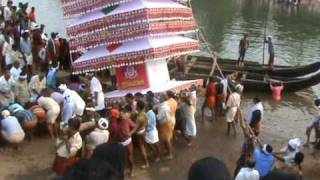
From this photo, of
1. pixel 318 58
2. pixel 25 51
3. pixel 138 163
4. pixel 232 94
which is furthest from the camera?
pixel 318 58

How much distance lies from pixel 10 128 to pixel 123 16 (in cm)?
326

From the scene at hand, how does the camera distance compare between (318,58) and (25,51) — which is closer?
(25,51)

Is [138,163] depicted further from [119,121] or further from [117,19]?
[117,19]

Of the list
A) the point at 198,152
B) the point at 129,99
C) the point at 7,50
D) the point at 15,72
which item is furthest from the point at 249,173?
the point at 7,50

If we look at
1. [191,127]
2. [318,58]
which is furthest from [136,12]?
[318,58]

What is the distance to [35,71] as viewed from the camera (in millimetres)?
14383

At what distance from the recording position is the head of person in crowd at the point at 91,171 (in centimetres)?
351

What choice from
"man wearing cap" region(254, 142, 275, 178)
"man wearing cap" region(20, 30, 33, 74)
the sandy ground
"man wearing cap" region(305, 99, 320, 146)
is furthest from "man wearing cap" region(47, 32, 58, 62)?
"man wearing cap" region(254, 142, 275, 178)

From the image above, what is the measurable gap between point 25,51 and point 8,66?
1.34 metres

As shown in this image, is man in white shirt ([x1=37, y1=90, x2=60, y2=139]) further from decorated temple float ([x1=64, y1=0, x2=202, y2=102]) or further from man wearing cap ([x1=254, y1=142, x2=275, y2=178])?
man wearing cap ([x1=254, y1=142, x2=275, y2=178])

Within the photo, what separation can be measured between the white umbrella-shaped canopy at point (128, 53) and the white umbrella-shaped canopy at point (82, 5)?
86cm

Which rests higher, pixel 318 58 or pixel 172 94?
pixel 172 94

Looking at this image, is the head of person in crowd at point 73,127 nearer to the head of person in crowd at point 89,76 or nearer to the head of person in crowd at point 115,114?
the head of person in crowd at point 115,114

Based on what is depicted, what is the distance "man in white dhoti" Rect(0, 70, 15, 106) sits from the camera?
36.8 ft
